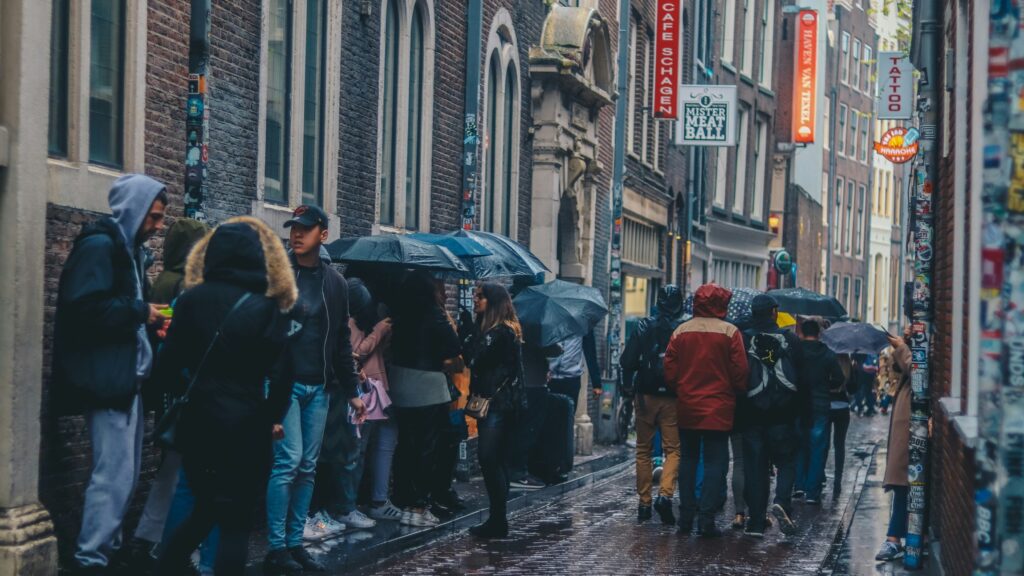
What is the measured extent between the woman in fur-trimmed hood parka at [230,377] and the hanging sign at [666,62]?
20.4 meters

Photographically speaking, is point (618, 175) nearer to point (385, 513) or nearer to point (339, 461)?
point (385, 513)

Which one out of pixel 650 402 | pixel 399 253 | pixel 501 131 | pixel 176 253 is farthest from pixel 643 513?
pixel 501 131

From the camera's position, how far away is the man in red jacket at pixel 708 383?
451 inches

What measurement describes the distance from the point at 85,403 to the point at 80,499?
1327 mm

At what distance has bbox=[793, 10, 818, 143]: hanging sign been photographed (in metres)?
44.9

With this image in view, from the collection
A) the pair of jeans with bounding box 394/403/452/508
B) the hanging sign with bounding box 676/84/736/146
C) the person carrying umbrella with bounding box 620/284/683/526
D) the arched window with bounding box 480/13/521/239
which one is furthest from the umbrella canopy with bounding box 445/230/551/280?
the hanging sign with bounding box 676/84/736/146

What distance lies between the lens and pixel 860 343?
19828 mm

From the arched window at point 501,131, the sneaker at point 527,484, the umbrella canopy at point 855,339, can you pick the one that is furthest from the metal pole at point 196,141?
the umbrella canopy at point 855,339

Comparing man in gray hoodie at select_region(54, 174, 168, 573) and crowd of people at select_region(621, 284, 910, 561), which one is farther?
crowd of people at select_region(621, 284, 910, 561)

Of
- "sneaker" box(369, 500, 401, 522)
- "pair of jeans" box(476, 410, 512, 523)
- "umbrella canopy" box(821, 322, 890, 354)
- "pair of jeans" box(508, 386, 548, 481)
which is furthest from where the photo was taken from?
"umbrella canopy" box(821, 322, 890, 354)

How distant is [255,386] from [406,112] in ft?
29.7

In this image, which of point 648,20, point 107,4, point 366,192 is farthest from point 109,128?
point 648,20

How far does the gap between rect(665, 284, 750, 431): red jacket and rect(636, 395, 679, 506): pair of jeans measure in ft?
3.01

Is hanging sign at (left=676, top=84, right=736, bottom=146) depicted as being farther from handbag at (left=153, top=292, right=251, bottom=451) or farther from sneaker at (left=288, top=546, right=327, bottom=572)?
handbag at (left=153, top=292, right=251, bottom=451)
